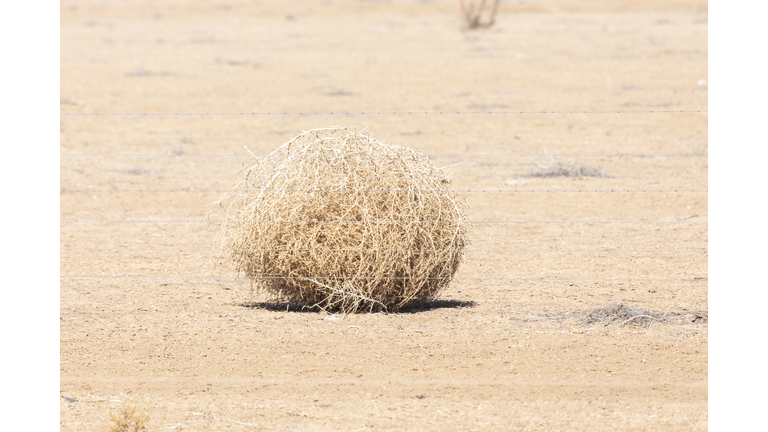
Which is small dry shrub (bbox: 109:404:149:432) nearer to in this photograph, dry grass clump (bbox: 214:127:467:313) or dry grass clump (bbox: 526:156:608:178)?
dry grass clump (bbox: 214:127:467:313)

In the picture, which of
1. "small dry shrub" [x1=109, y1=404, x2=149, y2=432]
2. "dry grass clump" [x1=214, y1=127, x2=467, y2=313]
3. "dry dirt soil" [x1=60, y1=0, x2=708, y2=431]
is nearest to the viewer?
"small dry shrub" [x1=109, y1=404, x2=149, y2=432]

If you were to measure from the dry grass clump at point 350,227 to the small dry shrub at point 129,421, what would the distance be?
1.96 m

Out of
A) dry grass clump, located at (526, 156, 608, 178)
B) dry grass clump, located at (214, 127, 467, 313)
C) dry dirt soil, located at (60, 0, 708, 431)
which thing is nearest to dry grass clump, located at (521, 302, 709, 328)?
dry dirt soil, located at (60, 0, 708, 431)

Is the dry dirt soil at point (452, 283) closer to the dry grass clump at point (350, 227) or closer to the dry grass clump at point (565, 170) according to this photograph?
the dry grass clump at point (565, 170)

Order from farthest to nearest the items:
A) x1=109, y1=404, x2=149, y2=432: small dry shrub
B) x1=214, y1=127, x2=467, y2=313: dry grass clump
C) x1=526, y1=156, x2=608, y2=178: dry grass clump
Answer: x1=526, y1=156, x2=608, y2=178: dry grass clump
x1=214, y1=127, x2=467, y2=313: dry grass clump
x1=109, y1=404, x2=149, y2=432: small dry shrub

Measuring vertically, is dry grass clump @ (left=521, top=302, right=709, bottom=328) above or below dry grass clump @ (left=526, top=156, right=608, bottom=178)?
below

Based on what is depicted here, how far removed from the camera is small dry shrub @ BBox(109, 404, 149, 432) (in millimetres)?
4754

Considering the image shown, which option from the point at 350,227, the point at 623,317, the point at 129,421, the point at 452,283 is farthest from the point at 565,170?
the point at 129,421

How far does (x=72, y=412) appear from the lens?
5.20 m

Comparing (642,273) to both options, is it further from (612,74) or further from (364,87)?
(612,74)

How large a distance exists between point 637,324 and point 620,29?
25.8 metres

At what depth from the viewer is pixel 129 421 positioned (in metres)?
4.81

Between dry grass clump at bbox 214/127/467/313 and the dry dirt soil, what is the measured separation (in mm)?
300

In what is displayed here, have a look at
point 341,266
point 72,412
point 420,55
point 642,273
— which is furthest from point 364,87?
point 72,412
